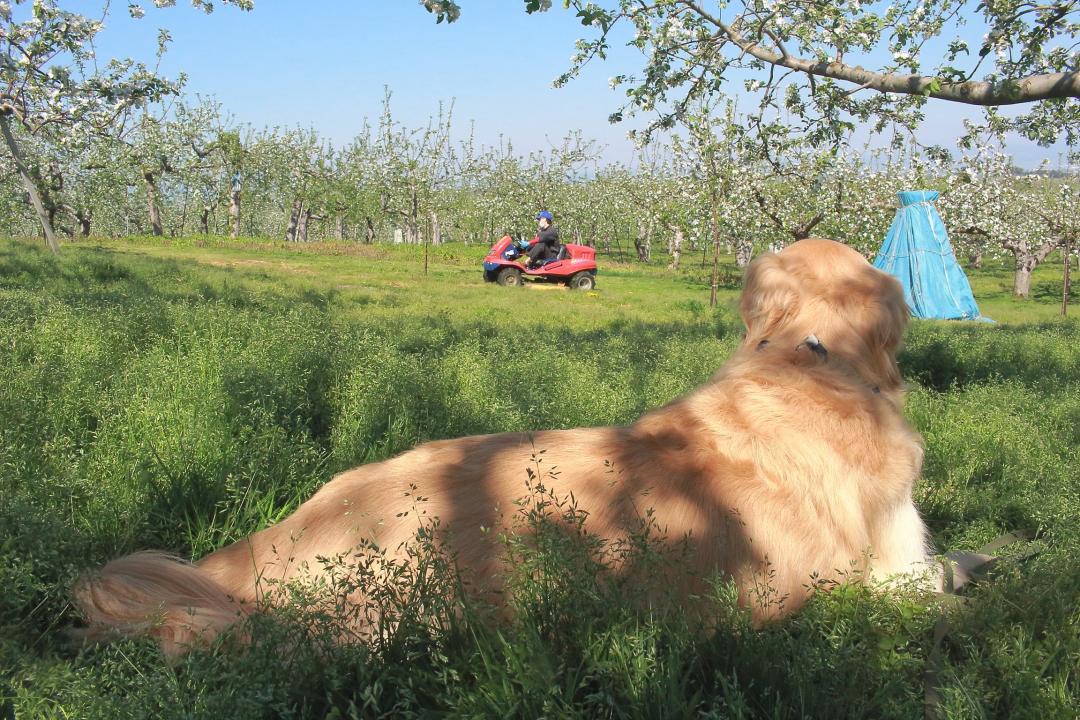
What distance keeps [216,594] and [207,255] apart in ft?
78.4

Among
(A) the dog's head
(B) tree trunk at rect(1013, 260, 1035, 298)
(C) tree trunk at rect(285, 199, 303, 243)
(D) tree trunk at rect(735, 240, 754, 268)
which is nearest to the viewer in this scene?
(A) the dog's head

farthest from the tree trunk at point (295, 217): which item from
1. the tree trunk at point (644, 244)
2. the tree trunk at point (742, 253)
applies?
the tree trunk at point (742, 253)

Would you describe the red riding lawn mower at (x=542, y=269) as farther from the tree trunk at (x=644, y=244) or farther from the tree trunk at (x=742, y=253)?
the tree trunk at (x=644, y=244)

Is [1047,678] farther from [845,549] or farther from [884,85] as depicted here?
[884,85]

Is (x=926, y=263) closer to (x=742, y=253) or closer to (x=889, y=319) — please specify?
(x=742, y=253)

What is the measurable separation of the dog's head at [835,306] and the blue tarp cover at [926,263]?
17.7 metres

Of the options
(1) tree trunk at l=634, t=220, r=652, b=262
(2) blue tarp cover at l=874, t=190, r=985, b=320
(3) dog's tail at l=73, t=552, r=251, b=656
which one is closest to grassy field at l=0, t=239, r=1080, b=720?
(3) dog's tail at l=73, t=552, r=251, b=656

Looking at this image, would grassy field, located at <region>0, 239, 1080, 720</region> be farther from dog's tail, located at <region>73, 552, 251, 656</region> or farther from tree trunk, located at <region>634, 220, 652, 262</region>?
tree trunk, located at <region>634, 220, 652, 262</region>

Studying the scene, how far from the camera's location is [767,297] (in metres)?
2.97

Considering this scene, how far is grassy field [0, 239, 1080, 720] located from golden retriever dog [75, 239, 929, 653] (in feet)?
0.50

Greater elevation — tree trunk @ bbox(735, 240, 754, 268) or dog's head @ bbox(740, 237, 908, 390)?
tree trunk @ bbox(735, 240, 754, 268)

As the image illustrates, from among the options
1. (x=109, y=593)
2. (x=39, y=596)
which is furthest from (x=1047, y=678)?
(x=39, y=596)

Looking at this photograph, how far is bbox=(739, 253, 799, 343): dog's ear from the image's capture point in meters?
2.91

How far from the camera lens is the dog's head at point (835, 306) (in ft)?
9.22
